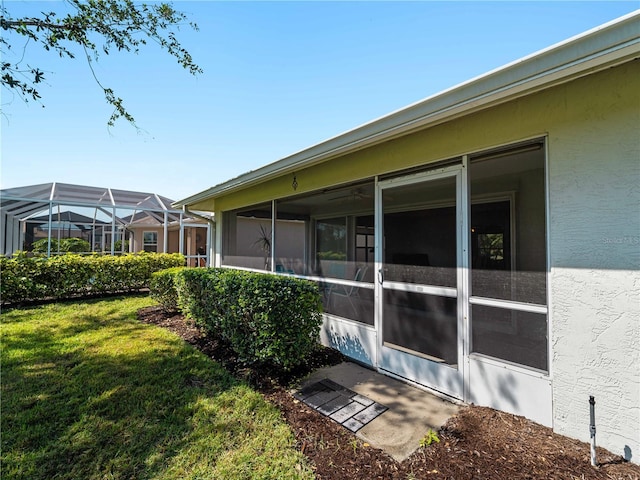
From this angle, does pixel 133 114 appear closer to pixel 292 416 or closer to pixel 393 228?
pixel 393 228

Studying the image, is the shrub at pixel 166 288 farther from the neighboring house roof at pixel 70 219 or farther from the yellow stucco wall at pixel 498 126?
the neighboring house roof at pixel 70 219

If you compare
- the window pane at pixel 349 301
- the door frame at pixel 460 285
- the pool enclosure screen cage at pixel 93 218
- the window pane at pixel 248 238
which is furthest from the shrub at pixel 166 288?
the door frame at pixel 460 285

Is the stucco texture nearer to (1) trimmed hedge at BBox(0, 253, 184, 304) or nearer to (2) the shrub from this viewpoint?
(2) the shrub

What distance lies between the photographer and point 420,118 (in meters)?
2.60

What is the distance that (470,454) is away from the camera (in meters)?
2.13

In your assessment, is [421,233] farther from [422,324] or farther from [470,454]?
[470,454]

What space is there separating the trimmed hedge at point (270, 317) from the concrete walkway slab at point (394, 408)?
1.51 feet

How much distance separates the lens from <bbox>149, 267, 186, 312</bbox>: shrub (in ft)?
21.1

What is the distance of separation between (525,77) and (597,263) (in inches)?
55.5

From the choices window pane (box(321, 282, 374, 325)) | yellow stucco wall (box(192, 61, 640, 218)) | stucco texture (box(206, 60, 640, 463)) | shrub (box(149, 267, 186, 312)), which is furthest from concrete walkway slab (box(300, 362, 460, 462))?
shrub (box(149, 267, 186, 312))

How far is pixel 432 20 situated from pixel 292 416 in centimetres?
525

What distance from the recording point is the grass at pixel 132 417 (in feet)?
6.95

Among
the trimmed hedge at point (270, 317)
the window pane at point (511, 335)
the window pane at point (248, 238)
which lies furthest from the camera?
the window pane at point (248, 238)

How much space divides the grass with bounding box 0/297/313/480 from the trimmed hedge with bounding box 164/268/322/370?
17.9 inches
